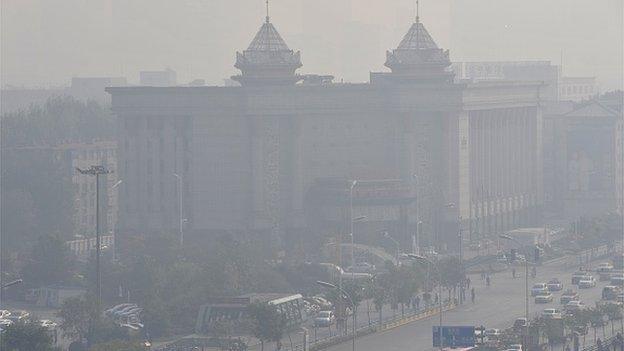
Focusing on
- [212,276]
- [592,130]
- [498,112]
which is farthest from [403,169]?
[212,276]

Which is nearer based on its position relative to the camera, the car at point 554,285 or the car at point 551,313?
the car at point 551,313

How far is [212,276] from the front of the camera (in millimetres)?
43375

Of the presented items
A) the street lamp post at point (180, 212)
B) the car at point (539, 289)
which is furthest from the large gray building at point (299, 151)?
the car at point (539, 289)

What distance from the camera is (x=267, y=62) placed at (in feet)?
201

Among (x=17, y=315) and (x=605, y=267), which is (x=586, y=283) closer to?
(x=605, y=267)

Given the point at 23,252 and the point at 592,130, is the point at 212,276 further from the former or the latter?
the point at 592,130

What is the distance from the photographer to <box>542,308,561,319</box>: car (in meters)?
40.1

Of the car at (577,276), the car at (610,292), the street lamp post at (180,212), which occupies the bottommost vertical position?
the car at (610,292)

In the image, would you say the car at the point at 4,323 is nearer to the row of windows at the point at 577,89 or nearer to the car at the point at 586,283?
the car at the point at 586,283

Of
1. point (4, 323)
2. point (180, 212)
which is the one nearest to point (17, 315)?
point (4, 323)

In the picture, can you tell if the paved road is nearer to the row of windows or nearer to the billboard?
the billboard

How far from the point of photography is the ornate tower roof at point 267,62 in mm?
Answer: 61312

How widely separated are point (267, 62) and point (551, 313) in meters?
21.5

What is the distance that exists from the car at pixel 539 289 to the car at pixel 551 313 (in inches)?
148
